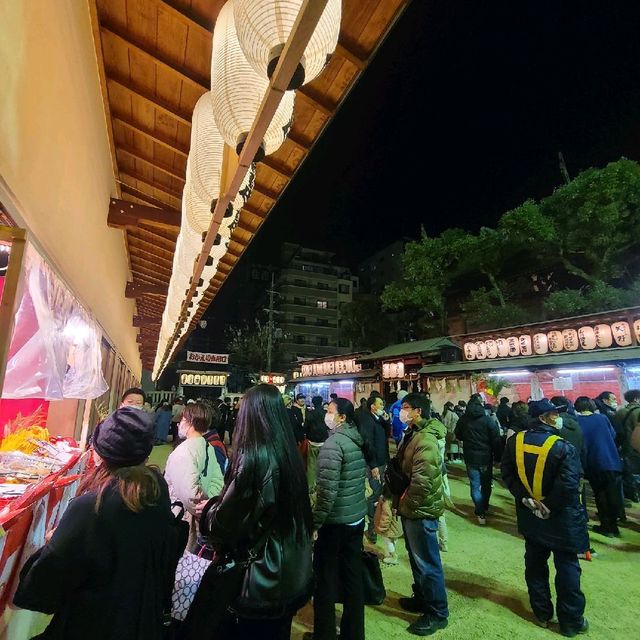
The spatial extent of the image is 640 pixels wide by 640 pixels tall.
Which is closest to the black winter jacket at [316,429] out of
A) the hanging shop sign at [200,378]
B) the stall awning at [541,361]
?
the stall awning at [541,361]

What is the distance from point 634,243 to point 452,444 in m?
11.0

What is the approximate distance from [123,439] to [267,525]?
99 cm

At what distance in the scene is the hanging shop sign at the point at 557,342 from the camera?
12.7m

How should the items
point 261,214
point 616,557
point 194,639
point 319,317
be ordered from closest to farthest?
point 194,639, point 261,214, point 616,557, point 319,317

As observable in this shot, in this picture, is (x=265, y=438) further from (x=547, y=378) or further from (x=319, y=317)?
(x=319, y=317)

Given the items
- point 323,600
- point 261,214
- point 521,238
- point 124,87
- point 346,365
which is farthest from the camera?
point 346,365

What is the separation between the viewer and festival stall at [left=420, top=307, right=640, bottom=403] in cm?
1266

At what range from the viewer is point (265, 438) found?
8.02ft

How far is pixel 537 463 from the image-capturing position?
3955mm

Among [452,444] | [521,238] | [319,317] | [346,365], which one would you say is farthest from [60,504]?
[319,317]

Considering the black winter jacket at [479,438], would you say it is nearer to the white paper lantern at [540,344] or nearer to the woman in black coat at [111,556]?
the woman in black coat at [111,556]

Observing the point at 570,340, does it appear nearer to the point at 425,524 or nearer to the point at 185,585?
the point at 425,524

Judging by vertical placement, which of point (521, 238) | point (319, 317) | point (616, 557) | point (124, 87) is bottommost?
point (616, 557)

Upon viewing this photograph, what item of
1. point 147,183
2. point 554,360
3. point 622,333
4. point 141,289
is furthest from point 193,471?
point 622,333
